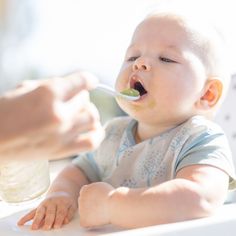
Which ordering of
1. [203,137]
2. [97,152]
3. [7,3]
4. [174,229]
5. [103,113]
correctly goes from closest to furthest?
[174,229] < [203,137] < [97,152] < [7,3] < [103,113]

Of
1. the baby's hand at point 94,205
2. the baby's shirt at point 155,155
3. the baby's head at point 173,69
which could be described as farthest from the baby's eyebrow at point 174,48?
the baby's hand at point 94,205

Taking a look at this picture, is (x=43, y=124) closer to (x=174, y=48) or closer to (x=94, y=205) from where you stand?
(x=94, y=205)

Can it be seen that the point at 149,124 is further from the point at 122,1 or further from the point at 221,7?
the point at 221,7

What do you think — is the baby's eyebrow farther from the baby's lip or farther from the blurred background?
the blurred background

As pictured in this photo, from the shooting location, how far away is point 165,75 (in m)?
0.81

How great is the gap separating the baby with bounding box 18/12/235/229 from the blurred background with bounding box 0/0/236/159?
0.94 ft

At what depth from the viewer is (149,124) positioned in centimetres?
86

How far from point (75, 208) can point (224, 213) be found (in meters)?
0.25

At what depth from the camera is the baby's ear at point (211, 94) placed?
857 millimetres

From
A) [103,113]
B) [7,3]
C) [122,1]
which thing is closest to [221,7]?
[122,1]

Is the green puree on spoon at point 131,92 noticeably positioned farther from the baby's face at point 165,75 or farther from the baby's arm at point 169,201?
the baby's arm at point 169,201

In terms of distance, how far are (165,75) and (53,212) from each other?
27cm

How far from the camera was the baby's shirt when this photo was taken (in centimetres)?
77

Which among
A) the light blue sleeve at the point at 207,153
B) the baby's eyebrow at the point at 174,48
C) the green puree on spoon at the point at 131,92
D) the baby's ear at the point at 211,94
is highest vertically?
the baby's eyebrow at the point at 174,48
